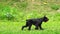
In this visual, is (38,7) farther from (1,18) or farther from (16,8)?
(1,18)

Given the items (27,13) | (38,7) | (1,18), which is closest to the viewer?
(1,18)

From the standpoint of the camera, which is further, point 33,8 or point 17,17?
point 33,8

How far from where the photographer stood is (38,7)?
2098cm

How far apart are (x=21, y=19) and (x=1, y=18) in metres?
1.27

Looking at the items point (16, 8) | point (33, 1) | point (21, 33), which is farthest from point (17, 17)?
point (21, 33)

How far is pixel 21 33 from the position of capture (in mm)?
11633

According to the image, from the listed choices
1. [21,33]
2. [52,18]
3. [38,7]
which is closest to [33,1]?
[38,7]

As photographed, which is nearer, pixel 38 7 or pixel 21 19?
pixel 21 19

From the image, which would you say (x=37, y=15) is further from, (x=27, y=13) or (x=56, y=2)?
(x=56, y=2)

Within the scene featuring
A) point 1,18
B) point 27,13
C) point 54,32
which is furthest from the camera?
point 27,13

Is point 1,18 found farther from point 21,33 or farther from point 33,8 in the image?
point 21,33

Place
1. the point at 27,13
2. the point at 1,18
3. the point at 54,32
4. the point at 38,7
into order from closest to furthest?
1. the point at 54,32
2. the point at 1,18
3. the point at 27,13
4. the point at 38,7

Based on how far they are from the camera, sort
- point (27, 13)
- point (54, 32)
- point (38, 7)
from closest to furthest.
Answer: point (54, 32), point (27, 13), point (38, 7)

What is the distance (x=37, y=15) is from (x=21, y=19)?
142cm
